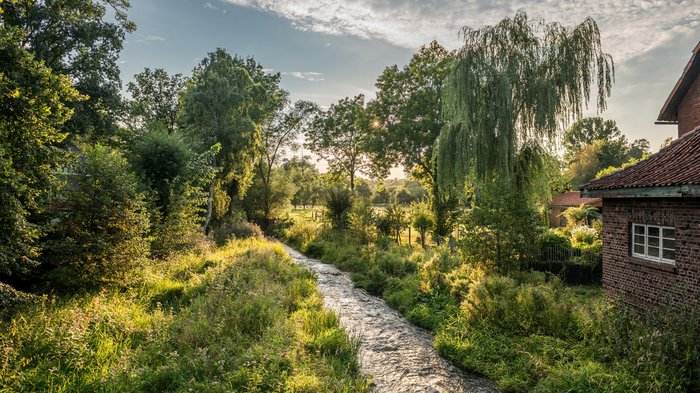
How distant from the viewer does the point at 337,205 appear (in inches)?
999

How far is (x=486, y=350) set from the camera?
25.7ft

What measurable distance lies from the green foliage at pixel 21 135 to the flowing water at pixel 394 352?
23.6 feet

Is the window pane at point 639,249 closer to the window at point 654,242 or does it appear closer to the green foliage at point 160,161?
the window at point 654,242

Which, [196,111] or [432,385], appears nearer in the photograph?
[432,385]

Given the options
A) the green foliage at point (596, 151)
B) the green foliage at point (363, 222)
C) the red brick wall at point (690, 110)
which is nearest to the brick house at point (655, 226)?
the red brick wall at point (690, 110)

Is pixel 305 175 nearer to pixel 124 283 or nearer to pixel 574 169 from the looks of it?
pixel 574 169

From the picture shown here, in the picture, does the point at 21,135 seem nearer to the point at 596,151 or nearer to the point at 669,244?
the point at 669,244

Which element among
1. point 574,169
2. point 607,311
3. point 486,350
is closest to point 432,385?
point 486,350

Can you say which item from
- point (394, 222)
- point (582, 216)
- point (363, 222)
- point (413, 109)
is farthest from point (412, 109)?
point (582, 216)

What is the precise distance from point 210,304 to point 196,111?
57.2 ft

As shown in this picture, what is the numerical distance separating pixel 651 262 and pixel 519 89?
7456 mm

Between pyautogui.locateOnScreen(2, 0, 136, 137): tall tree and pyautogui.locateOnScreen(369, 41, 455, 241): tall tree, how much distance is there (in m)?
16.8

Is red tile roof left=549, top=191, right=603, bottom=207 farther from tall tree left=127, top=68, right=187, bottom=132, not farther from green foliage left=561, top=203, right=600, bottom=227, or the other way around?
tall tree left=127, top=68, right=187, bottom=132

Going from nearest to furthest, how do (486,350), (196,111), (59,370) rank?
(59,370)
(486,350)
(196,111)
